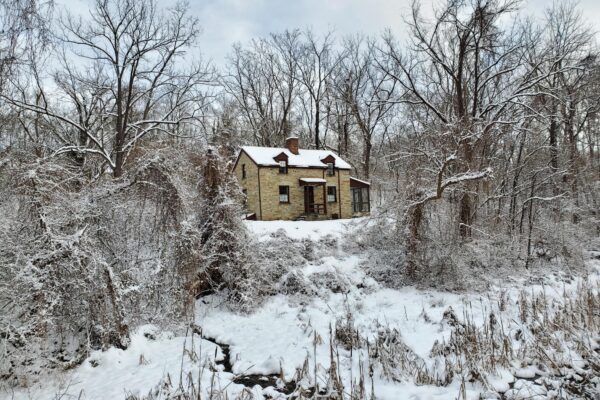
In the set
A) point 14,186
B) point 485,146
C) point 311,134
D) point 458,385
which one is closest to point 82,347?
point 14,186

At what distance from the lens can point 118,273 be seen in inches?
331

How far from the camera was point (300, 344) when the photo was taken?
24.6 feet

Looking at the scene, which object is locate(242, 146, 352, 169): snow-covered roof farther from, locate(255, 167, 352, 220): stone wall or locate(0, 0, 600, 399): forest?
locate(0, 0, 600, 399): forest

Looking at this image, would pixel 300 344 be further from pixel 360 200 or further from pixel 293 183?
pixel 360 200

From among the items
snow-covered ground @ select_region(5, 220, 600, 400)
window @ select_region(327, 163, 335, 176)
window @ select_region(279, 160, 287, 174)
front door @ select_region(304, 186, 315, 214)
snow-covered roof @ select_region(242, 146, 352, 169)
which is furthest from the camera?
window @ select_region(327, 163, 335, 176)

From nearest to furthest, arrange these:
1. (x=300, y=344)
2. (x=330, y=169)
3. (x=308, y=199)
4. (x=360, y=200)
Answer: (x=300, y=344) → (x=308, y=199) → (x=330, y=169) → (x=360, y=200)

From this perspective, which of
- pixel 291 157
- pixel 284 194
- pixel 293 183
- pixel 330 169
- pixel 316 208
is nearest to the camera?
pixel 284 194

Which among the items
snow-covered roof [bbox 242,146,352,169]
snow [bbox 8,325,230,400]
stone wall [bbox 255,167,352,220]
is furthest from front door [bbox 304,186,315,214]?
snow [bbox 8,325,230,400]

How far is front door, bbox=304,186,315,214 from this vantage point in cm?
2245

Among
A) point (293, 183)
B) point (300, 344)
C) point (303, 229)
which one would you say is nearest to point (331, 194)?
point (293, 183)

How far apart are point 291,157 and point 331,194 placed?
11.5 ft

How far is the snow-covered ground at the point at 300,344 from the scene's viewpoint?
5.39 meters

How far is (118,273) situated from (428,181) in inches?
369

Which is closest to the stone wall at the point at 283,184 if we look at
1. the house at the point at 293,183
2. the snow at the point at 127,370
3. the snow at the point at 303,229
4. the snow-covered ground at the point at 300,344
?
the house at the point at 293,183
